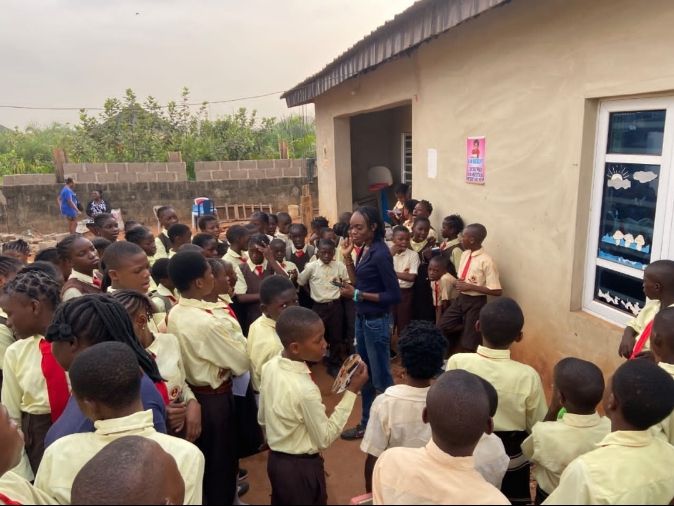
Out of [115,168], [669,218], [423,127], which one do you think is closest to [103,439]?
[669,218]

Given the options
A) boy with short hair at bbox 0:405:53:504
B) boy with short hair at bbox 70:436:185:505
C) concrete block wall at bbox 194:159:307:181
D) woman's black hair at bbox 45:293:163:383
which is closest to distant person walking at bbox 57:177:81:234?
concrete block wall at bbox 194:159:307:181

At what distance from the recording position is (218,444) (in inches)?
103

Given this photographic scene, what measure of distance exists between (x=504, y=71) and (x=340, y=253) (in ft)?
7.58

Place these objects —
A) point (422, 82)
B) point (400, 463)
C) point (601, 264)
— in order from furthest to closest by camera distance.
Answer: point (422, 82) < point (601, 264) < point (400, 463)

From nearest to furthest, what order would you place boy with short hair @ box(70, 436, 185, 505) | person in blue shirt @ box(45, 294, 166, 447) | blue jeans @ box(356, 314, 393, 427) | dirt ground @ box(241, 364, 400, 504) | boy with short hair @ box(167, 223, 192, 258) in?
boy with short hair @ box(70, 436, 185, 505) < person in blue shirt @ box(45, 294, 166, 447) < dirt ground @ box(241, 364, 400, 504) < blue jeans @ box(356, 314, 393, 427) < boy with short hair @ box(167, 223, 192, 258)

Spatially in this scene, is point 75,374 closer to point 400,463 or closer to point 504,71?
point 400,463

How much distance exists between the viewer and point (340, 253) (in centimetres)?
489

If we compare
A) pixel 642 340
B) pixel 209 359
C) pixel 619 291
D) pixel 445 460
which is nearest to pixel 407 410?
pixel 445 460

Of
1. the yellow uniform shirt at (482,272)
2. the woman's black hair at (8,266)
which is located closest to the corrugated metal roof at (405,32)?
the yellow uniform shirt at (482,272)

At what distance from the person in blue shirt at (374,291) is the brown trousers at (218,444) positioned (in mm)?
1183

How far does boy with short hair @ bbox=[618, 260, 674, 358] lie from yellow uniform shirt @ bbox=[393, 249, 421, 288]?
2336 mm

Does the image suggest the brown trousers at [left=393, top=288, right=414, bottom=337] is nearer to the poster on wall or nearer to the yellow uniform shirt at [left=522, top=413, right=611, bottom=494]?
the poster on wall

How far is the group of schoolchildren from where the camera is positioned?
1324mm

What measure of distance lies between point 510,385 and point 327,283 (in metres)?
2.61
